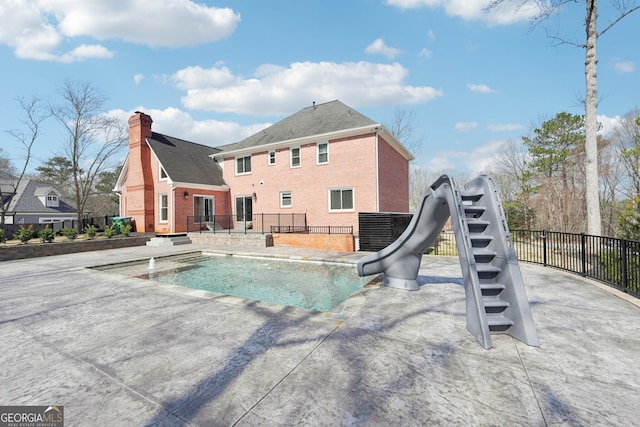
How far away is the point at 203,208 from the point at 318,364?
65.7ft

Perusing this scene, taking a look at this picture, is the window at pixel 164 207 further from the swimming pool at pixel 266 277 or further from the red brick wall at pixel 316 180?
the swimming pool at pixel 266 277

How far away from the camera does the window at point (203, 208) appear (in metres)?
20.2

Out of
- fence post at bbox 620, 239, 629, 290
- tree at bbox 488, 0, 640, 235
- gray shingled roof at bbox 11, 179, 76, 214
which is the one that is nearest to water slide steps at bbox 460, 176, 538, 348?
fence post at bbox 620, 239, 629, 290

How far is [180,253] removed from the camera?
1323cm

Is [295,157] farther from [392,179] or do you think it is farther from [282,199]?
[392,179]

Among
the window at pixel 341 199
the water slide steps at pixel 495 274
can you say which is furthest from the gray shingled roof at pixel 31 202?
the water slide steps at pixel 495 274

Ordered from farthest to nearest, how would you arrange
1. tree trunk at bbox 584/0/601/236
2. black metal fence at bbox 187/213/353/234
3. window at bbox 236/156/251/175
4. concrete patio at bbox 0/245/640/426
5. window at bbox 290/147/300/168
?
1. window at bbox 236/156/251/175
2. window at bbox 290/147/300/168
3. black metal fence at bbox 187/213/353/234
4. tree trunk at bbox 584/0/601/236
5. concrete patio at bbox 0/245/640/426

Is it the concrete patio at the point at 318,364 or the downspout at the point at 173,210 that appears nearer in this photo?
the concrete patio at the point at 318,364

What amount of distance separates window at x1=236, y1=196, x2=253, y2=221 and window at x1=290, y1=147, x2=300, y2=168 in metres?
4.84

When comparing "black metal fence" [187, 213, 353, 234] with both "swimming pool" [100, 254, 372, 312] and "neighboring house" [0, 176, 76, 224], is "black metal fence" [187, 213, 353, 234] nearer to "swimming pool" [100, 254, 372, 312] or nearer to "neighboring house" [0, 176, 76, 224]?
"swimming pool" [100, 254, 372, 312]

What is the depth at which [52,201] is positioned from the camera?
34156 millimetres

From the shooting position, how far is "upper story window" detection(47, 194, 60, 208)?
33.8 m

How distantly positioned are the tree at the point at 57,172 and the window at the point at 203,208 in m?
31.1

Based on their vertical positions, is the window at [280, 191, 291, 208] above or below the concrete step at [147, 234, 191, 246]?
above
